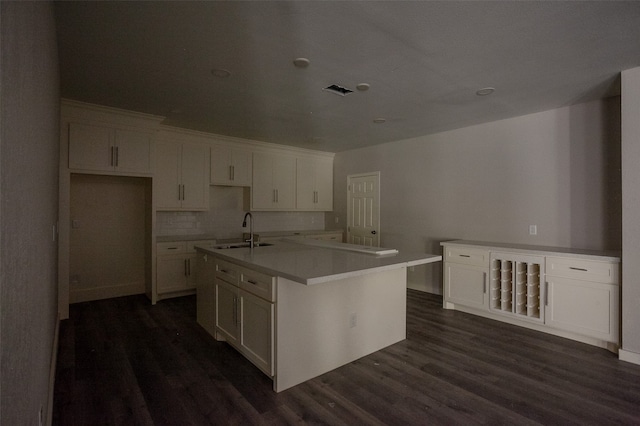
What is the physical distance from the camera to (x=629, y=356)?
283cm

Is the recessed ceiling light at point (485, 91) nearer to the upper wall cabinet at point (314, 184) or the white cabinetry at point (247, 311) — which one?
the white cabinetry at point (247, 311)

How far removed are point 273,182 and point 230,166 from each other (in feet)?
2.88

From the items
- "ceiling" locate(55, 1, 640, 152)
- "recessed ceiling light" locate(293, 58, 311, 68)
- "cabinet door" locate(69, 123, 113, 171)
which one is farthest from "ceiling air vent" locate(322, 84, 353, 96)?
"cabinet door" locate(69, 123, 113, 171)

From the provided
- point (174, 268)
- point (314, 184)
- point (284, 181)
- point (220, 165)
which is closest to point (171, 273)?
point (174, 268)

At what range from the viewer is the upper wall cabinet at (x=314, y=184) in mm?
6414

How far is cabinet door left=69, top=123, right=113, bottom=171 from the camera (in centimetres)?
381

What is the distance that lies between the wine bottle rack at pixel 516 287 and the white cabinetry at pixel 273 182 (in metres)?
3.68

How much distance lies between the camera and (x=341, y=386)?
2.42m

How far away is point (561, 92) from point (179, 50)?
141 inches

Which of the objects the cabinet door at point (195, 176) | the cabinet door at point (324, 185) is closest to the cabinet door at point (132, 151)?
the cabinet door at point (195, 176)

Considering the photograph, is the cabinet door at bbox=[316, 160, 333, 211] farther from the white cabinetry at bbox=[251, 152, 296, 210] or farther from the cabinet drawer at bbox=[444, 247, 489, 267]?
the cabinet drawer at bbox=[444, 247, 489, 267]

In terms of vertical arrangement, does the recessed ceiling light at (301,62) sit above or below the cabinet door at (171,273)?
above

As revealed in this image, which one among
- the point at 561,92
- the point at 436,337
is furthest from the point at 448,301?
the point at 561,92

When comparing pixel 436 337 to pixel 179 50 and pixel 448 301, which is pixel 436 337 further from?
pixel 179 50
